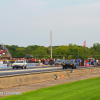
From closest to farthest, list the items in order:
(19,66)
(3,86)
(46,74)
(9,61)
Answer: (3,86) < (46,74) < (19,66) < (9,61)

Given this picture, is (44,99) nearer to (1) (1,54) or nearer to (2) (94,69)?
(2) (94,69)

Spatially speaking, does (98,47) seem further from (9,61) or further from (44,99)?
(44,99)

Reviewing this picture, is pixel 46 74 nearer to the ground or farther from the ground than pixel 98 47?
nearer to the ground

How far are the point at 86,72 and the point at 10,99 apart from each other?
17.6 meters

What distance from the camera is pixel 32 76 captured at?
16281mm

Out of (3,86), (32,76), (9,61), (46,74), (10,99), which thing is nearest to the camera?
(10,99)

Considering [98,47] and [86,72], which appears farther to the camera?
[98,47]

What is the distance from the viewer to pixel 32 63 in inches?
2147

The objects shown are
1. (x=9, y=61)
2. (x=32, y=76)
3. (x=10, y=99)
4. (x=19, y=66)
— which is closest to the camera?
(x=10, y=99)

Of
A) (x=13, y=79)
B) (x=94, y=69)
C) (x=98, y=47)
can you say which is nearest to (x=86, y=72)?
(x=94, y=69)

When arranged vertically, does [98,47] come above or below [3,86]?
above

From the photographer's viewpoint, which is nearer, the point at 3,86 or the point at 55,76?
the point at 3,86

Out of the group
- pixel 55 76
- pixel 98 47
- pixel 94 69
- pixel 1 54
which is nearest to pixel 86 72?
pixel 94 69

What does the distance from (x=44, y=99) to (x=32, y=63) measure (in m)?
45.2
